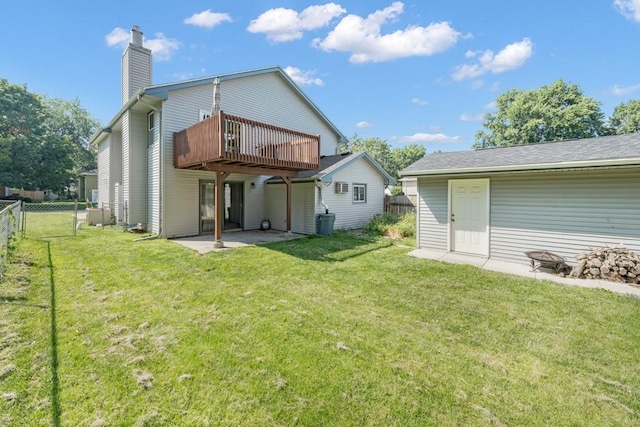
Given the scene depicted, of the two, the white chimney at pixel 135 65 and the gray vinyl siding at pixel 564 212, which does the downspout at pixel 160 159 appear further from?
the gray vinyl siding at pixel 564 212

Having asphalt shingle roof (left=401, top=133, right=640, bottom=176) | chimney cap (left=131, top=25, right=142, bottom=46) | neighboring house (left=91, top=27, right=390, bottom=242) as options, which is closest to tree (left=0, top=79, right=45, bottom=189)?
neighboring house (left=91, top=27, right=390, bottom=242)

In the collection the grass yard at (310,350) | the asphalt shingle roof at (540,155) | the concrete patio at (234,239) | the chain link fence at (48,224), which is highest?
the asphalt shingle roof at (540,155)

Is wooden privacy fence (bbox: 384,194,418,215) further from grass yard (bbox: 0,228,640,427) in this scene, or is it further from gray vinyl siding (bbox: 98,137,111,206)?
gray vinyl siding (bbox: 98,137,111,206)

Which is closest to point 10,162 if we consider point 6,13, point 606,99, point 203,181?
point 6,13

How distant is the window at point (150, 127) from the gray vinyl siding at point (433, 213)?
9925mm

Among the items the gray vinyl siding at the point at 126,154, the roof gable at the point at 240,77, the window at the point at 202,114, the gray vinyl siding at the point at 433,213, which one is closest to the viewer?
the gray vinyl siding at the point at 433,213

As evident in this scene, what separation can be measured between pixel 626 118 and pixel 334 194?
132 feet

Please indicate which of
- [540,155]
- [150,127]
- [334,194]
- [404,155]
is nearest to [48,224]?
[150,127]

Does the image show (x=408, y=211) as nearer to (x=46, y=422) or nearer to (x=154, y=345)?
(x=154, y=345)

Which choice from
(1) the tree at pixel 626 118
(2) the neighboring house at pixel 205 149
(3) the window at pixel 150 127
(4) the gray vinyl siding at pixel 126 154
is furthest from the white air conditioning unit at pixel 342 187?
(1) the tree at pixel 626 118

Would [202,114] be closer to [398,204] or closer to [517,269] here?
[398,204]

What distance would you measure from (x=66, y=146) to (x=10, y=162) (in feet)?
16.3

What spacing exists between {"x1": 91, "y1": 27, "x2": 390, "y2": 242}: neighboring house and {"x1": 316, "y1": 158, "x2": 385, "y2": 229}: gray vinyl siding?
18cm

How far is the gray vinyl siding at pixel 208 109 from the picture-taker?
32.3 ft
